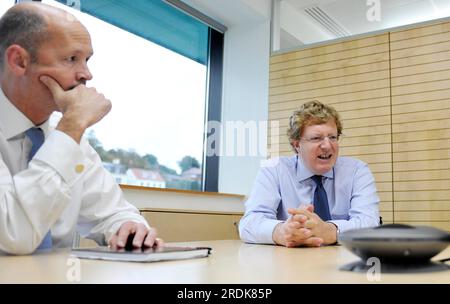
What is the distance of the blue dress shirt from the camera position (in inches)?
65.9

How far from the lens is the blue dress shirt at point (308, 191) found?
5.49 feet

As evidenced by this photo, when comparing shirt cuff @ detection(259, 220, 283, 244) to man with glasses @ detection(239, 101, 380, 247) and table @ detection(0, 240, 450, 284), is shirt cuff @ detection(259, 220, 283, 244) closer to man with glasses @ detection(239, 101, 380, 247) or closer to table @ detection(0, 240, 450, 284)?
man with glasses @ detection(239, 101, 380, 247)

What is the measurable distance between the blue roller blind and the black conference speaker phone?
3.01 meters

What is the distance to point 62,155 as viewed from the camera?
2.78 ft

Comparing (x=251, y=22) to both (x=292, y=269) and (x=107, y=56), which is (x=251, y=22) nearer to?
(x=107, y=56)

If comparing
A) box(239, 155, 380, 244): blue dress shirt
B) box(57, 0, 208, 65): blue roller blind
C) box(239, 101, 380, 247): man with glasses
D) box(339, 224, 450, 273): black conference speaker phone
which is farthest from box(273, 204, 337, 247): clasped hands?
box(57, 0, 208, 65): blue roller blind

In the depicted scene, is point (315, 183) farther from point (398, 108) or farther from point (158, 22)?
point (158, 22)

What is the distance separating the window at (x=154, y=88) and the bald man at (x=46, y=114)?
1.95 metres

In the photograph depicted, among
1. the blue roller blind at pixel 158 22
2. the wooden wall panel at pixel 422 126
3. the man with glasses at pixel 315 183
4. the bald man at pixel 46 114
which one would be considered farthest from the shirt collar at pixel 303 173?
the blue roller blind at pixel 158 22

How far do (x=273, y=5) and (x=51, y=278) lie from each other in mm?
3921

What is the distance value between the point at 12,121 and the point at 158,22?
296 cm

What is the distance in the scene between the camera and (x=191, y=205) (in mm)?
3504

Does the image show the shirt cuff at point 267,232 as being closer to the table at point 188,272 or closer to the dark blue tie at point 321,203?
the dark blue tie at point 321,203

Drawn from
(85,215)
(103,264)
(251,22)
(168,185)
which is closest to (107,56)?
(168,185)
